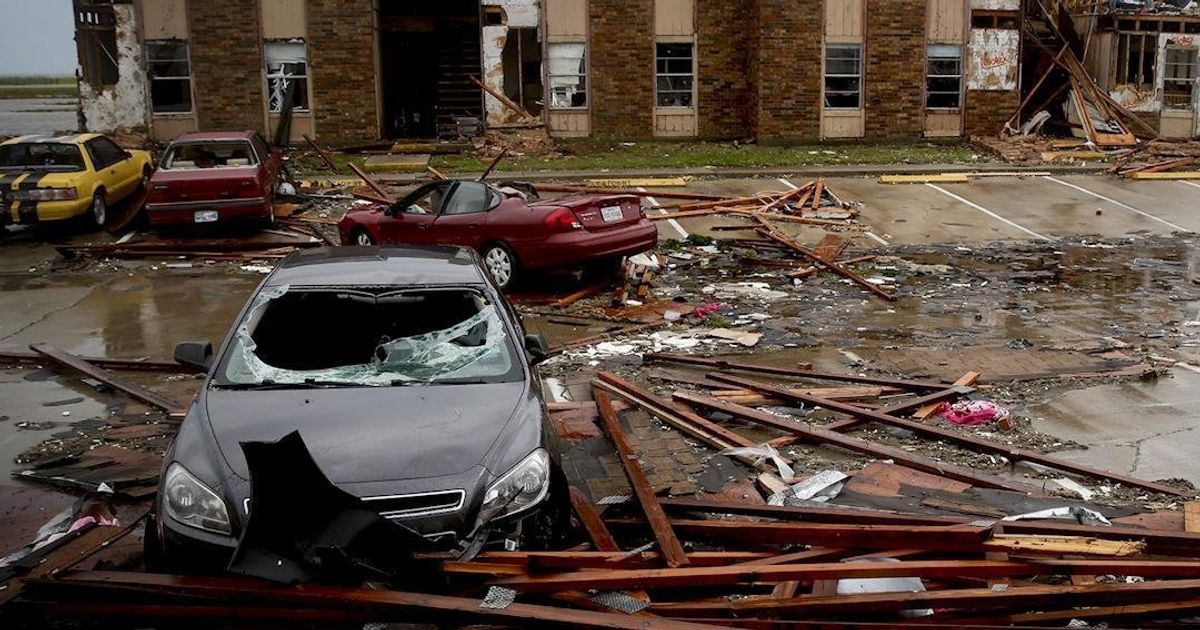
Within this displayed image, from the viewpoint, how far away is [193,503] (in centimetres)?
515

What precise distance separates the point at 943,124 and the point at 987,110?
1193 mm

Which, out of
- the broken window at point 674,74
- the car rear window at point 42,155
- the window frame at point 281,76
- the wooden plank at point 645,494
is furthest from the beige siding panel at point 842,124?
the wooden plank at point 645,494

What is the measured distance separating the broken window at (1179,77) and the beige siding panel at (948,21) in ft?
16.6

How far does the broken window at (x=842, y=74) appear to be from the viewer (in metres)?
28.5

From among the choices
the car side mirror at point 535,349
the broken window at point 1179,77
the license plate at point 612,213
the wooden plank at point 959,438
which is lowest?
the wooden plank at point 959,438

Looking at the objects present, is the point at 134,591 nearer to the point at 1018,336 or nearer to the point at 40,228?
the point at 1018,336

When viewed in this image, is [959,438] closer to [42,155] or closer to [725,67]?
[42,155]

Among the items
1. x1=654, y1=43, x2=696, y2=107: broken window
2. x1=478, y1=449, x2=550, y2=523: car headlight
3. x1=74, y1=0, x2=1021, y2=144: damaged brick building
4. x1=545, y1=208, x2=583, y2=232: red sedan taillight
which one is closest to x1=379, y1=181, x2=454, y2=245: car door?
x1=545, y1=208, x2=583, y2=232: red sedan taillight

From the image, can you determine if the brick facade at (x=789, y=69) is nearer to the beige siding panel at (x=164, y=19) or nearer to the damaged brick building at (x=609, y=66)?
the damaged brick building at (x=609, y=66)

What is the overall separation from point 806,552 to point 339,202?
56.0 ft

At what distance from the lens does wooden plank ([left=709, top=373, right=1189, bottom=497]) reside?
23.9ft

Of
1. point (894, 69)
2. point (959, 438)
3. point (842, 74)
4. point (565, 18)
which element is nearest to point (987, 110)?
point (894, 69)

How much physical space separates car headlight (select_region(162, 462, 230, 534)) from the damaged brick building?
23798mm

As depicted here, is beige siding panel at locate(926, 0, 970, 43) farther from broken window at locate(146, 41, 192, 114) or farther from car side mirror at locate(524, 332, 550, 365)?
car side mirror at locate(524, 332, 550, 365)
